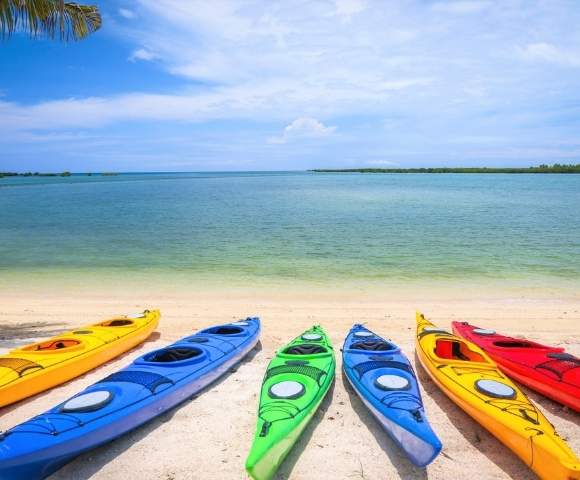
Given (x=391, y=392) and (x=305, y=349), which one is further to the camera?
→ (x=305, y=349)

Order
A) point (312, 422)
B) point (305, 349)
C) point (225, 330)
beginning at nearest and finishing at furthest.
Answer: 1. point (312, 422)
2. point (305, 349)
3. point (225, 330)

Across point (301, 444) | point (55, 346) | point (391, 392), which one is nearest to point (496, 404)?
point (391, 392)

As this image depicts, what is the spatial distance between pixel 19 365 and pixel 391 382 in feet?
16.6

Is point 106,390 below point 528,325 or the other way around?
the other way around

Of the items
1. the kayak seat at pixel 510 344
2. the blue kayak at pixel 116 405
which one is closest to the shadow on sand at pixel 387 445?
the blue kayak at pixel 116 405

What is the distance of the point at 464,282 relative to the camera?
1181 cm

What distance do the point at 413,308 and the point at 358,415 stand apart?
530 centimetres

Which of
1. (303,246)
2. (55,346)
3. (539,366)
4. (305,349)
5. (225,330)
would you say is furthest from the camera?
(303,246)

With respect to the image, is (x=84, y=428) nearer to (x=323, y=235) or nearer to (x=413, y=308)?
(x=413, y=308)

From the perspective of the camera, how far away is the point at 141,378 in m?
4.69

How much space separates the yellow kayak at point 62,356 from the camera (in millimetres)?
4945

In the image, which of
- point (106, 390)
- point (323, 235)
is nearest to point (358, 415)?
point (106, 390)

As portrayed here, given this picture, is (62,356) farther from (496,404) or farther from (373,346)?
(496,404)

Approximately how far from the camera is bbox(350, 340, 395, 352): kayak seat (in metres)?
5.77
